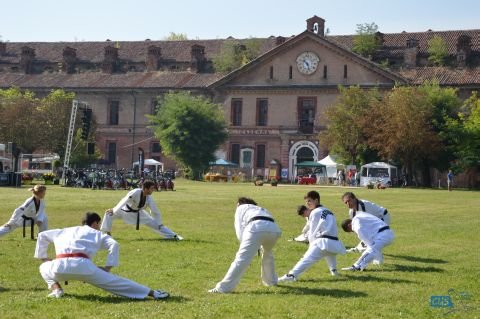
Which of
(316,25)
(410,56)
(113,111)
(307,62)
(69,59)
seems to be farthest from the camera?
(69,59)

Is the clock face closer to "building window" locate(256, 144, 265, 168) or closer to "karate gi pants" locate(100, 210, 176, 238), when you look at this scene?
"building window" locate(256, 144, 265, 168)

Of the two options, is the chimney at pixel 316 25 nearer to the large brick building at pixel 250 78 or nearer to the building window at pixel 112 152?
the large brick building at pixel 250 78

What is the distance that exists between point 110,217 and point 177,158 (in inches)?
2065

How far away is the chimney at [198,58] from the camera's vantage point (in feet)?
257

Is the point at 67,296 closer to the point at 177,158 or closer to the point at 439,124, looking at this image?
the point at 439,124

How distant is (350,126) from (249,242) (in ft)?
176

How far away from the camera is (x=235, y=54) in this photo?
255 feet

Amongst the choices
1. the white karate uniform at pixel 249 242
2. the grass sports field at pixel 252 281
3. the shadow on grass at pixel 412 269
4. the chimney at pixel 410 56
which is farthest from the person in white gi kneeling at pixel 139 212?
the chimney at pixel 410 56

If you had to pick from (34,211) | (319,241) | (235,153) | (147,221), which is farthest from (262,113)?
(319,241)

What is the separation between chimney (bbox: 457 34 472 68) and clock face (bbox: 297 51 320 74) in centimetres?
1164

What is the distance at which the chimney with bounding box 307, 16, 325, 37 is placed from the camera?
252ft

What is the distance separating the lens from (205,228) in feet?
69.1

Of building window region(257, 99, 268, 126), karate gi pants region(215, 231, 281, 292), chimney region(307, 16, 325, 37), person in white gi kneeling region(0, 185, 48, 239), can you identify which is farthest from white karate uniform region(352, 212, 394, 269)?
chimney region(307, 16, 325, 37)

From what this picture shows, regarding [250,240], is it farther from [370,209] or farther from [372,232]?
[370,209]
